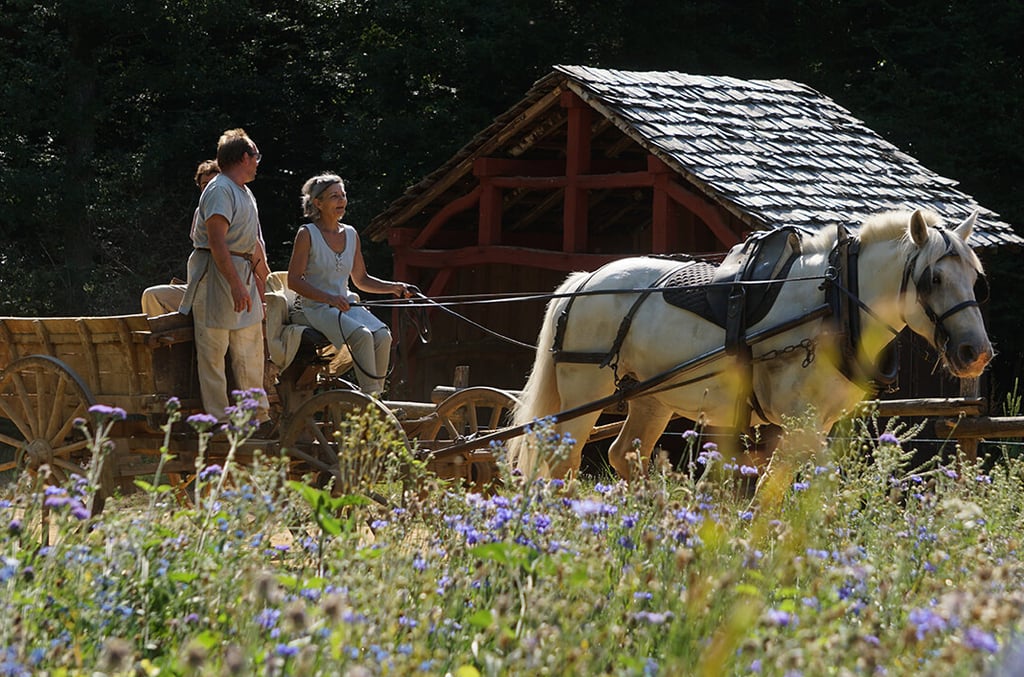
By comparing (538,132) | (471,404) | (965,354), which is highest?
(538,132)

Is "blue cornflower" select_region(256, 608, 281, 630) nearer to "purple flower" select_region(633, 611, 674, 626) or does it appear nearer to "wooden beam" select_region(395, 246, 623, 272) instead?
"purple flower" select_region(633, 611, 674, 626)

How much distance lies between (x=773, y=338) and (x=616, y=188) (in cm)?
683

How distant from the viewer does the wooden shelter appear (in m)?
11.4

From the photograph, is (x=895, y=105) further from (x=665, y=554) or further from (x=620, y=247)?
(x=665, y=554)

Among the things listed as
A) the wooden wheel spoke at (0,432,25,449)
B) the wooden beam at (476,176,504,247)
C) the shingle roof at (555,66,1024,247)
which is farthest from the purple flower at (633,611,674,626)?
the wooden beam at (476,176,504,247)

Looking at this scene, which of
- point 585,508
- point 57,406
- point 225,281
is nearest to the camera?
point 585,508

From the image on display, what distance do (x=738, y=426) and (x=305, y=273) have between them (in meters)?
2.66

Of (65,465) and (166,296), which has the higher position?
(166,296)

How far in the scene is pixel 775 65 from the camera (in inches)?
862

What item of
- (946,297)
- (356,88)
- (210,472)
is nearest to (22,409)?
(210,472)

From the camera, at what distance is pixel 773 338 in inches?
285

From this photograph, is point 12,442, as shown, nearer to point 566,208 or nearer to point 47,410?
point 47,410

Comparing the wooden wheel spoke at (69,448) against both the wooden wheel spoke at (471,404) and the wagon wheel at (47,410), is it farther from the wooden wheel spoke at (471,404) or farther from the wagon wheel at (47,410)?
the wooden wheel spoke at (471,404)

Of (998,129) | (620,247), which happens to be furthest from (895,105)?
A: (620,247)
